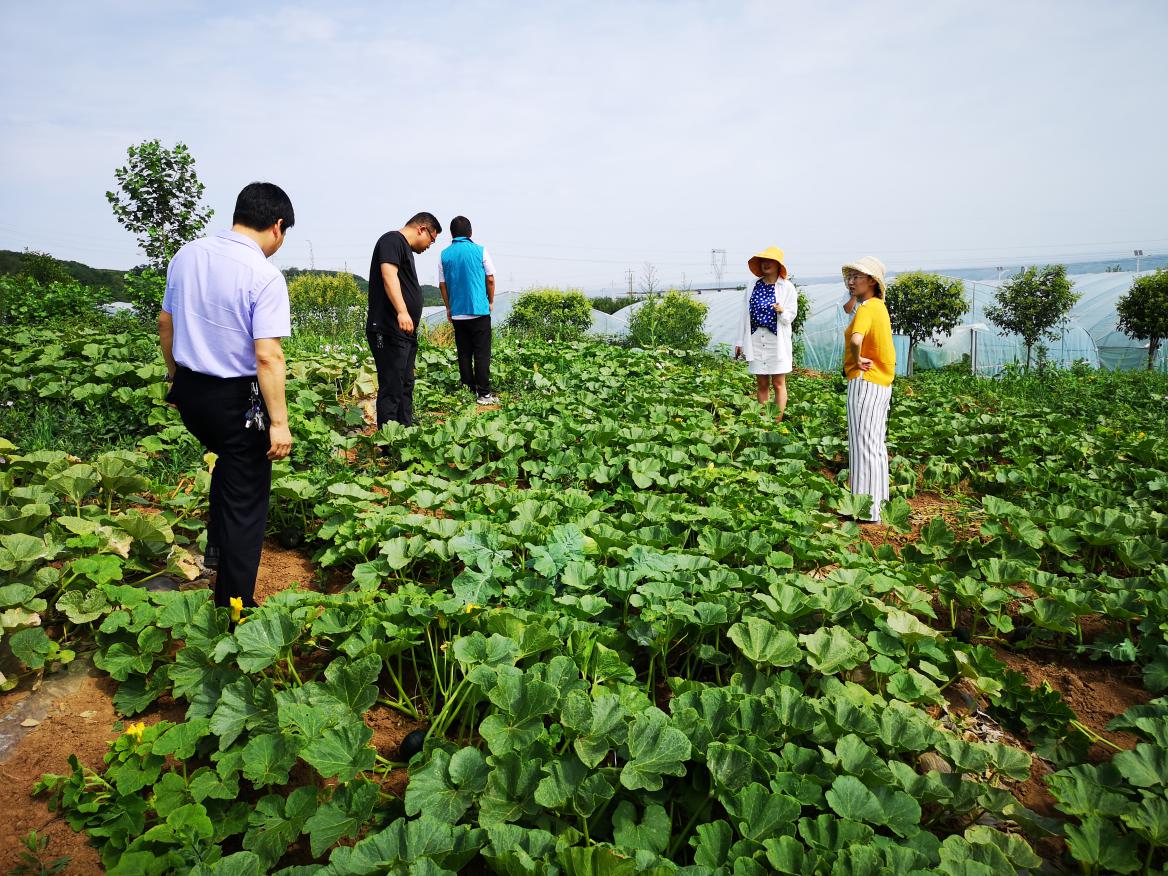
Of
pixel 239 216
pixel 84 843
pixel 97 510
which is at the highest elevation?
pixel 239 216

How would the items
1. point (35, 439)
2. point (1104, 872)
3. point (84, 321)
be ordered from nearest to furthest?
point (1104, 872), point (35, 439), point (84, 321)

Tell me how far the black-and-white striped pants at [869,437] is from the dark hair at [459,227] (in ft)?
12.2

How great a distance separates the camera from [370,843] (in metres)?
1.49

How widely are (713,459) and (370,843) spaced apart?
369 centimetres

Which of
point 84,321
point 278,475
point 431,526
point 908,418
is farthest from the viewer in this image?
point 84,321

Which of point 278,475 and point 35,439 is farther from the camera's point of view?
point 35,439

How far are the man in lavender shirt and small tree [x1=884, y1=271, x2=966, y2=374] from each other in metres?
20.1

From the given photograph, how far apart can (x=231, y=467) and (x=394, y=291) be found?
2.63 metres

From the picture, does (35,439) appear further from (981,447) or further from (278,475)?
(981,447)

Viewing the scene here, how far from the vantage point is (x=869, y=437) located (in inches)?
174

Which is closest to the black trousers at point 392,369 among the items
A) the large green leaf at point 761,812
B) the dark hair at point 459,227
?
the dark hair at point 459,227

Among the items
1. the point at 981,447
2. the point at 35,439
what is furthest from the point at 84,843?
the point at 981,447

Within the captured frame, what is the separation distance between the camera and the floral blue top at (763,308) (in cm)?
606

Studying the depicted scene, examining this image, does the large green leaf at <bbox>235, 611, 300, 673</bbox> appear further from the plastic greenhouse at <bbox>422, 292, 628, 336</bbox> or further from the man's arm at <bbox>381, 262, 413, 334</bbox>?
the plastic greenhouse at <bbox>422, 292, 628, 336</bbox>
